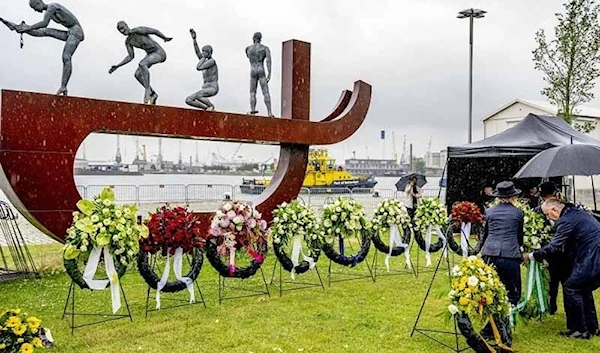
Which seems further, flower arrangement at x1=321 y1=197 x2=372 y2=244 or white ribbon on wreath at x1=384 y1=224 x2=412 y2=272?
white ribbon on wreath at x1=384 y1=224 x2=412 y2=272

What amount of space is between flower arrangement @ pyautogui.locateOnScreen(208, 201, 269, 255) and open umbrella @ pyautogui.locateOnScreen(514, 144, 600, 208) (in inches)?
128

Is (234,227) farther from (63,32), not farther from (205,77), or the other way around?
(63,32)

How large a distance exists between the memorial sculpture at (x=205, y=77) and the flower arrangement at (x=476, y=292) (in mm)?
6205

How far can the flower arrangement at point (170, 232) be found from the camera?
6.42 m

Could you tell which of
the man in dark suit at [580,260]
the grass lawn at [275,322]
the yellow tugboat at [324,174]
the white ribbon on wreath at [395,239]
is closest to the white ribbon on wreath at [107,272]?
the grass lawn at [275,322]

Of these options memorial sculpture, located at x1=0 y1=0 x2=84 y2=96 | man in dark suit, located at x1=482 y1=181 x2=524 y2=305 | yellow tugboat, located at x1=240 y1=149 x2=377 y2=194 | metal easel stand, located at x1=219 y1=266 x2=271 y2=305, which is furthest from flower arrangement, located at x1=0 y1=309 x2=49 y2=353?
yellow tugboat, located at x1=240 y1=149 x2=377 y2=194

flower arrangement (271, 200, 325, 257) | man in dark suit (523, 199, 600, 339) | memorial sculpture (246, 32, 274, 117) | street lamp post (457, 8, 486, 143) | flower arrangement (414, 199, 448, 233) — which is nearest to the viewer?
man in dark suit (523, 199, 600, 339)

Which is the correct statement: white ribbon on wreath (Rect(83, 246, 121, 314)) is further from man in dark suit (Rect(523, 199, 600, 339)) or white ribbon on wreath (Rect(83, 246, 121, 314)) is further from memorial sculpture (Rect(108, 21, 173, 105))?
man in dark suit (Rect(523, 199, 600, 339))

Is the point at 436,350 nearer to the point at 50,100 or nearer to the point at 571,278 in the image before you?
the point at 571,278

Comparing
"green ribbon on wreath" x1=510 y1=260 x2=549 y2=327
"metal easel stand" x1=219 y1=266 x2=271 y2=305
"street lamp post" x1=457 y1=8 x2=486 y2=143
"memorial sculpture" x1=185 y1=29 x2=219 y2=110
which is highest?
"street lamp post" x1=457 y1=8 x2=486 y2=143

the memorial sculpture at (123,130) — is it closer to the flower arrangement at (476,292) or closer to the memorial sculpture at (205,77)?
the memorial sculpture at (205,77)

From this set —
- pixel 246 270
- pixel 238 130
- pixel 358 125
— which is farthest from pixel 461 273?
pixel 358 125

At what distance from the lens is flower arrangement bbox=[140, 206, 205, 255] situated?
6.42m

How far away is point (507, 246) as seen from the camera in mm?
5645
